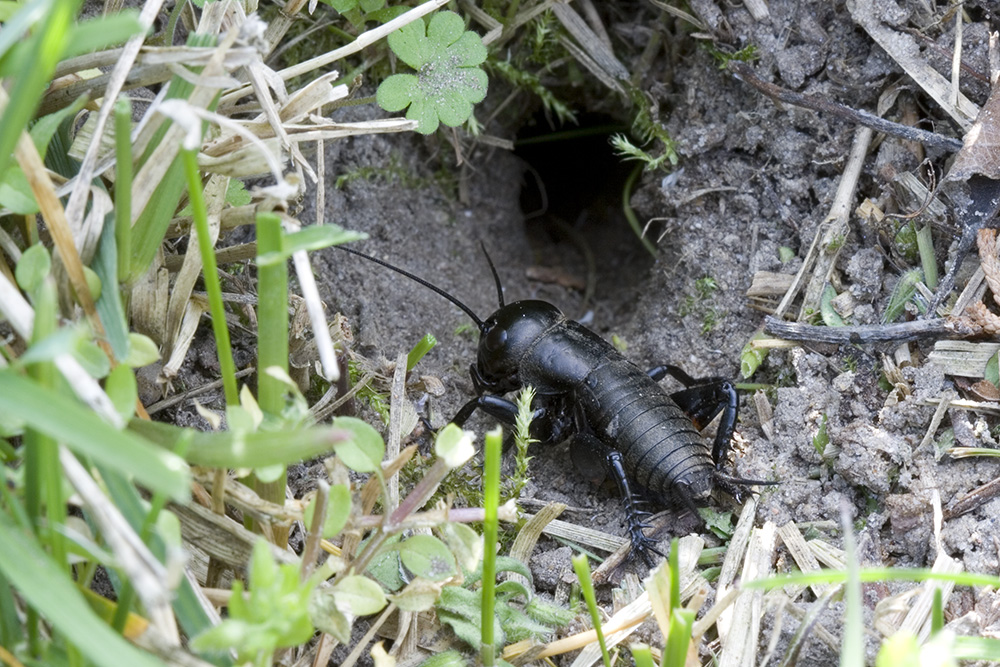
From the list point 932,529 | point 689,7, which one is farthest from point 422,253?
point 932,529

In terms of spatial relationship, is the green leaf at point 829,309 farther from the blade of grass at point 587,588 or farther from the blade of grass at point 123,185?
the blade of grass at point 123,185

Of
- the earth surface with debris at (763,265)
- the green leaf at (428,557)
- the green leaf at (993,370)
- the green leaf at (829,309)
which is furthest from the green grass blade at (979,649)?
the green leaf at (829,309)

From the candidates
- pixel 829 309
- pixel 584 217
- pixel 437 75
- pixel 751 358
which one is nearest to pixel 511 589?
pixel 751 358

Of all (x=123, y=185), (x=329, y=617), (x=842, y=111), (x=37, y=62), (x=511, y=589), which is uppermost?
(x=842, y=111)

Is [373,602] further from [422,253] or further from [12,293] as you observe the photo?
[422,253]

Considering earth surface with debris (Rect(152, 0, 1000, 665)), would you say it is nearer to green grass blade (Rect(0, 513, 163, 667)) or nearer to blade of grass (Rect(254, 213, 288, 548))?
blade of grass (Rect(254, 213, 288, 548))

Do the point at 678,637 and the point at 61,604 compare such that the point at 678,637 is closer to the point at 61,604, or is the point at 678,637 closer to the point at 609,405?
the point at 61,604
